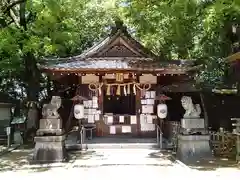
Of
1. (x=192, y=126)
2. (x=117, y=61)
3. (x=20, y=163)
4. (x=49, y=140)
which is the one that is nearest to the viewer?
(x=20, y=163)

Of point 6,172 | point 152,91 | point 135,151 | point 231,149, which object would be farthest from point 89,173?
point 152,91

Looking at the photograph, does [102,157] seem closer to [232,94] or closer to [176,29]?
[176,29]

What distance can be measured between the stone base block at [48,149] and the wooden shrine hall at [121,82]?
4.72m

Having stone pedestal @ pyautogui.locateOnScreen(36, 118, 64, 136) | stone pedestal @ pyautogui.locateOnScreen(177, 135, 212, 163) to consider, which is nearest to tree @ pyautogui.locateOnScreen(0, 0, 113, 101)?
stone pedestal @ pyautogui.locateOnScreen(36, 118, 64, 136)

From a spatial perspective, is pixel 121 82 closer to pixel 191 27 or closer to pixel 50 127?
pixel 191 27

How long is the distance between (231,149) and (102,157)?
17.1 ft

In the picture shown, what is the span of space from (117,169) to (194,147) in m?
3.55

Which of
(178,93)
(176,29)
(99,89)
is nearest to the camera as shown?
(176,29)

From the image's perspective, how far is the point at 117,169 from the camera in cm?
1269

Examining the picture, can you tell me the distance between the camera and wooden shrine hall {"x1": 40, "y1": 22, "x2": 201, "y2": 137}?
18.5 meters

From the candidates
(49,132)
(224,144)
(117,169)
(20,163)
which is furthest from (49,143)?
(224,144)

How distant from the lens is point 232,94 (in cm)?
2239

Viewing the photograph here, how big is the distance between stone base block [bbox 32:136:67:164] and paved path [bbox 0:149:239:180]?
0.61m

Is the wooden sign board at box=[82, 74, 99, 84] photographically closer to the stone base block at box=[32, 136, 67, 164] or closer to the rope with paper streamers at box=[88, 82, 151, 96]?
the rope with paper streamers at box=[88, 82, 151, 96]
